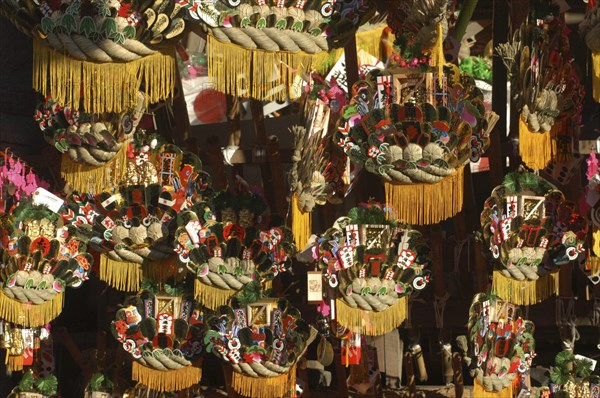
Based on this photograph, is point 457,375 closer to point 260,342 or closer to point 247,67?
point 260,342

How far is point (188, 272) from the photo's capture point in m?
8.68

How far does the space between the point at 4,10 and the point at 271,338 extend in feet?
7.02

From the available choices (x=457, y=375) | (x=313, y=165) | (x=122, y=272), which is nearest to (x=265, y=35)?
(x=313, y=165)

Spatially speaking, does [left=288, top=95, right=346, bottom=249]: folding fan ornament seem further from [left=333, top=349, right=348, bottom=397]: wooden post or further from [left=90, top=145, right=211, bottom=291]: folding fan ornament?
[left=333, top=349, right=348, bottom=397]: wooden post

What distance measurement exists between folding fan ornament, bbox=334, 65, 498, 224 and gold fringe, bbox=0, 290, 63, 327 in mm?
2077

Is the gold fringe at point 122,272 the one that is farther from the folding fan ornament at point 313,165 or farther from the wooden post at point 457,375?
the wooden post at point 457,375

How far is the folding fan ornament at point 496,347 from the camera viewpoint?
25.6 feet

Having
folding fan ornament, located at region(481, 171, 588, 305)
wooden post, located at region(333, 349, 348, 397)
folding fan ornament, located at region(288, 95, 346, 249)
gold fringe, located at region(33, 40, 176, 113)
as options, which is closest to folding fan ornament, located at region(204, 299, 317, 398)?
folding fan ornament, located at region(288, 95, 346, 249)

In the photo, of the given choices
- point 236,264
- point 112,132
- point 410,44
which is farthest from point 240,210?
point 410,44

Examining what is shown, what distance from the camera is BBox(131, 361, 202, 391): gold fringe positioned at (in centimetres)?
843

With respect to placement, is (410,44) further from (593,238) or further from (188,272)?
(188,272)

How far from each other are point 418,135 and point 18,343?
2886mm

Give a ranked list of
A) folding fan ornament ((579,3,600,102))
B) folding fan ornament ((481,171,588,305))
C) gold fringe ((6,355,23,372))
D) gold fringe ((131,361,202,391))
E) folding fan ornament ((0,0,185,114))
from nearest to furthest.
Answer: folding fan ornament ((579,3,600,102)), folding fan ornament ((0,0,185,114)), folding fan ornament ((481,171,588,305)), gold fringe ((131,361,202,391)), gold fringe ((6,355,23,372))

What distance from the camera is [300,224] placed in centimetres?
798
